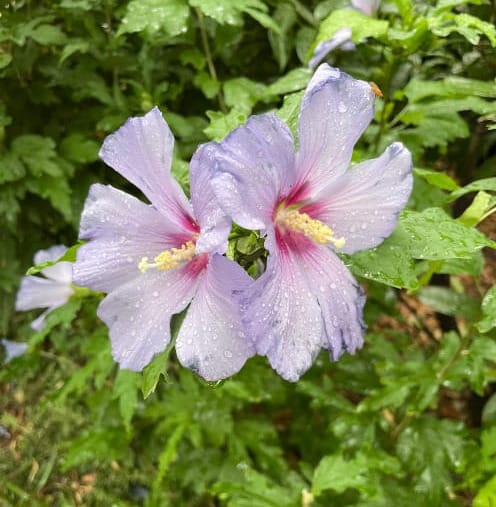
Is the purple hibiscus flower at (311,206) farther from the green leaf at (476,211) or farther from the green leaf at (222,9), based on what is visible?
the green leaf at (222,9)

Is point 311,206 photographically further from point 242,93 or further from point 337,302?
point 242,93

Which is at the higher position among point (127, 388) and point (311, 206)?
point (311, 206)

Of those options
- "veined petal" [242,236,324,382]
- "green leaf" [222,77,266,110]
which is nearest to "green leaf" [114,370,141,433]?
"green leaf" [222,77,266,110]

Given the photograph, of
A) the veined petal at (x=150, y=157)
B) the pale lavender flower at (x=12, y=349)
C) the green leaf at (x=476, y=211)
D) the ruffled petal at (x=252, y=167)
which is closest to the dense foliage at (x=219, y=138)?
the green leaf at (x=476, y=211)

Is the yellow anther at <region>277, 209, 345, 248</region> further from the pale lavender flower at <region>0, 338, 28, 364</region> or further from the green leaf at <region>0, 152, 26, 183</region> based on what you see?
the pale lavender flower at <region>0, 338, 28, 364</region>

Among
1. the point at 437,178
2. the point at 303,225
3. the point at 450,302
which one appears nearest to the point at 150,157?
the point at 303,225

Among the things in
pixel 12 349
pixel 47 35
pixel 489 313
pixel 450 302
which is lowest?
pixel 12 349

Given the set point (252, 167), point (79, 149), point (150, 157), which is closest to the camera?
point (252, 167)
